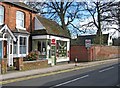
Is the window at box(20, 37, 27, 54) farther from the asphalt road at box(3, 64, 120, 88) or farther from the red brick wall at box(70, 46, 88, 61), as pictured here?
the red brick wall at box(70, 46, 88, 61)

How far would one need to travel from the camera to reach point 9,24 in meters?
27.1

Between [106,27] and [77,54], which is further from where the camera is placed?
→ [106,27]

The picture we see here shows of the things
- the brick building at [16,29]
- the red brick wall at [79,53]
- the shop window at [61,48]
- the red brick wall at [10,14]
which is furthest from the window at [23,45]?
the red brick wall at [79,53]

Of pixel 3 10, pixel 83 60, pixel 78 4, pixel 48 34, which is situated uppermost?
pixel 78 4

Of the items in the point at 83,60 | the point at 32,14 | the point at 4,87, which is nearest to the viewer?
the point at 4,87

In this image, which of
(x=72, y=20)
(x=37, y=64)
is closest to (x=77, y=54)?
(x=72, y=20)

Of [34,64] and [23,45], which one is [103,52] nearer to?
[23,45]

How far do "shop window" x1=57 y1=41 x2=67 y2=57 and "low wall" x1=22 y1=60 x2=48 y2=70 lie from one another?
6828mm

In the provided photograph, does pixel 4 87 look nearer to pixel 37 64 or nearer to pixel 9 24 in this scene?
pixel 37 64

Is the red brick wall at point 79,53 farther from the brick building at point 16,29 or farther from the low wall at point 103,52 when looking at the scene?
the brick building at point 16,29

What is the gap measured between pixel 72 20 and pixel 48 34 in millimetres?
20524

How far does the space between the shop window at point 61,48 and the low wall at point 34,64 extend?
6.83m

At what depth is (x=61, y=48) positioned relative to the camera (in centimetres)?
3509

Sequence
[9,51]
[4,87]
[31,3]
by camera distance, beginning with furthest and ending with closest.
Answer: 1. [31,3]
2. [9,51]
3. [4,87]
